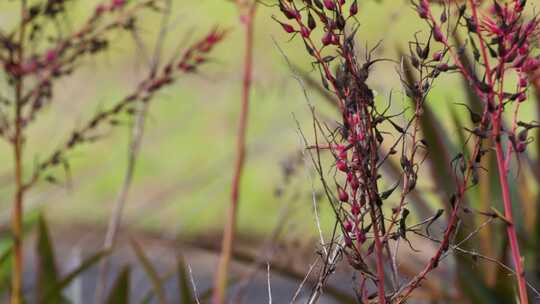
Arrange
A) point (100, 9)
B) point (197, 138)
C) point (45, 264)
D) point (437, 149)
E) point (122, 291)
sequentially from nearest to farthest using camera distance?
point (100, 9) < point (122, 291) < point (45, 264) < point (437, 149) < point (197, 138)

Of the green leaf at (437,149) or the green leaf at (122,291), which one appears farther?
the green leaf at (437,149)

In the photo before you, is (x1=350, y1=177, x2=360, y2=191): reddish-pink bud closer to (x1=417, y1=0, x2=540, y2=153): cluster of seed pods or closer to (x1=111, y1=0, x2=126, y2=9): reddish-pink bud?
(x1=417, y1=0, x2=540, y2=153): cluster of seed pods

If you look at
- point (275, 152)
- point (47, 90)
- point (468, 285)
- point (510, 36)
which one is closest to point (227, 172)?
point (275, 152)

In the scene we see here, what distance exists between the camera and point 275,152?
6.34 meters

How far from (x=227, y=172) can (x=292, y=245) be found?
3456 mm

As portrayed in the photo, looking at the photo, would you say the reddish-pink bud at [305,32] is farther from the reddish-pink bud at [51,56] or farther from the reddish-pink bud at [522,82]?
the reddish-pink bud at [51,56]

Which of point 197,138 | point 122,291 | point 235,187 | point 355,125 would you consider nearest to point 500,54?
point 355,125

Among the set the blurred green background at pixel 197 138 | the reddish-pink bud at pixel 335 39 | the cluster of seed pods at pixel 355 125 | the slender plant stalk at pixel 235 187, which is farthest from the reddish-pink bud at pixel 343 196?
the blurred green background at pixel 197 138

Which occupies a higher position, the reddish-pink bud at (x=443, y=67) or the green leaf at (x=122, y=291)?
the reddish-pink bud at (x=443, y=67)

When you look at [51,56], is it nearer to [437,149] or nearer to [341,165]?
[341,165]

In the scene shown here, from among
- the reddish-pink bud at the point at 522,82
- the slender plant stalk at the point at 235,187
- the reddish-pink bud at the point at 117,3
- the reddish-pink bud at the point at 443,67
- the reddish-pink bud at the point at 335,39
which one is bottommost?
the slender plant stalk at the point at 235,187

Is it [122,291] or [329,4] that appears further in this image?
[122,291]

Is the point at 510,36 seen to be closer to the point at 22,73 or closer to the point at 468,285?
the point at 22,73

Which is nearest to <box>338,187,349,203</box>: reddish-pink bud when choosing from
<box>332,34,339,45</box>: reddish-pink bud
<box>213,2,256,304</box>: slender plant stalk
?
<box>332,34,339,45</box>: reddish-pink bud
